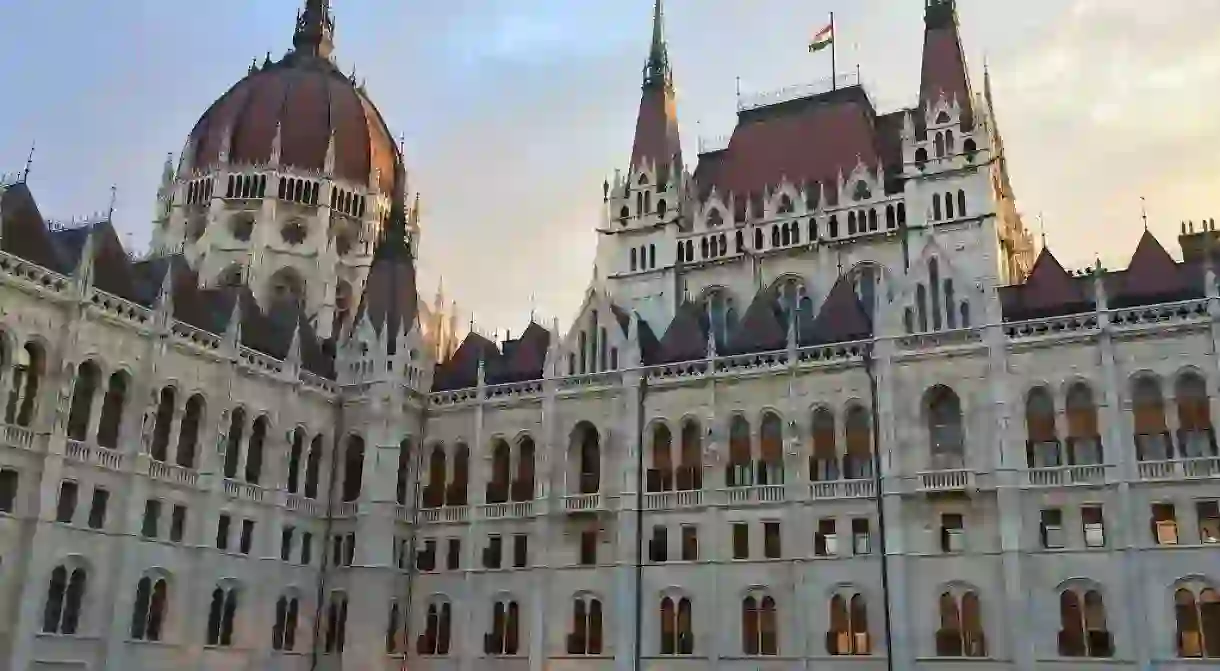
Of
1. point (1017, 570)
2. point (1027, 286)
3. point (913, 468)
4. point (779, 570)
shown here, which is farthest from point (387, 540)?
point (1027, 286)

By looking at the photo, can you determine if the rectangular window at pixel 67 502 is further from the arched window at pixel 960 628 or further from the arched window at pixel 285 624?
the arched window at pixel 960 628

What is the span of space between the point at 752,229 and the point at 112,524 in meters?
31.7

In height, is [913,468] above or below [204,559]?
above

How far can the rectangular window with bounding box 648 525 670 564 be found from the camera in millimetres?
41656

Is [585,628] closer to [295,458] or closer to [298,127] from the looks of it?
[295,458]

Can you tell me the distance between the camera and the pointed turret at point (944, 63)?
49625 millimetres

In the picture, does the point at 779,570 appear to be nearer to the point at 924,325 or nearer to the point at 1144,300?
the point at 924,325

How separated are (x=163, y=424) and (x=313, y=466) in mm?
8095

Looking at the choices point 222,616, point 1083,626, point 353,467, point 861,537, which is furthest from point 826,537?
point 222,616

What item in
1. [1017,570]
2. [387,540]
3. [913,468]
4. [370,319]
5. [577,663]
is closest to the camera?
[1017,570]

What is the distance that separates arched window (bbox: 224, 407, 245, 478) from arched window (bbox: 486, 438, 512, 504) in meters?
10.6

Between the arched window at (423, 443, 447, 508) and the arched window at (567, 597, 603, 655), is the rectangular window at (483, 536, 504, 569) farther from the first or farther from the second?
the arched window at (567, 597, 603, 655)

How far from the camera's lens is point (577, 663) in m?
41.6

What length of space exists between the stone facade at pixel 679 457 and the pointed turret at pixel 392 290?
0.67 feet
